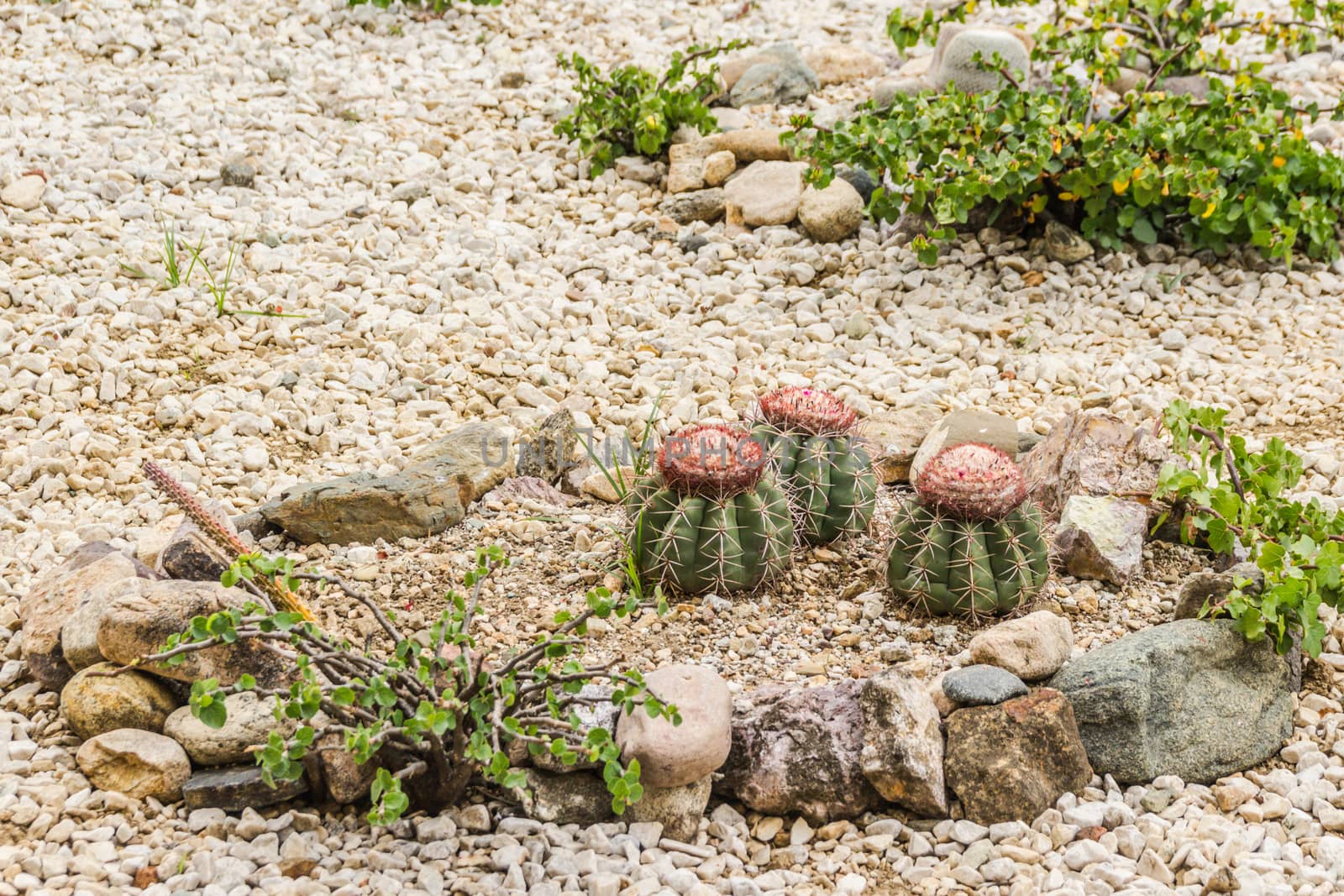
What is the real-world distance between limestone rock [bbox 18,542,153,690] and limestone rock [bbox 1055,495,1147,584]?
2.42m

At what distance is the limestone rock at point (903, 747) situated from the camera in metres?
2.56

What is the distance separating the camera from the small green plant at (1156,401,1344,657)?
2.78 m

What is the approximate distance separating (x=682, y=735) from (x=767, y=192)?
354 cm

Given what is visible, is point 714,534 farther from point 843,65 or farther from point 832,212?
point 843,65

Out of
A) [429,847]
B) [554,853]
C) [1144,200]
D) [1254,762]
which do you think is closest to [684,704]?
[554,853]

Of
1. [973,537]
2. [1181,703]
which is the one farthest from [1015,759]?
[973,537]

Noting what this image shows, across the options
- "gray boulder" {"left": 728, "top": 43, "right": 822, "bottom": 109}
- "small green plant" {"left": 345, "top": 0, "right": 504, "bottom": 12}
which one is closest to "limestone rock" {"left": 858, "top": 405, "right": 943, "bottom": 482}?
"gray boulder" {"left": 728, "top": 43, "right": 822, "bottom": 109}

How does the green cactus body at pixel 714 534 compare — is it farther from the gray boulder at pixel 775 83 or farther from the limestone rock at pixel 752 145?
the gray boulder at pixel 775 83

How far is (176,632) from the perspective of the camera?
264 cm

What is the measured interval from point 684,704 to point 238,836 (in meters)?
0.93

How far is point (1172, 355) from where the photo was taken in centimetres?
460

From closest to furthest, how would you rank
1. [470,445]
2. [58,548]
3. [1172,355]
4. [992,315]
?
[58,548] → [470,445] → [1172,355] → [992,315]

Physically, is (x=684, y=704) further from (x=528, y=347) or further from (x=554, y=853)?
(x=528, y=347)

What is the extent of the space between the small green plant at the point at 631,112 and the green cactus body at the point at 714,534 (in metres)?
3.01
